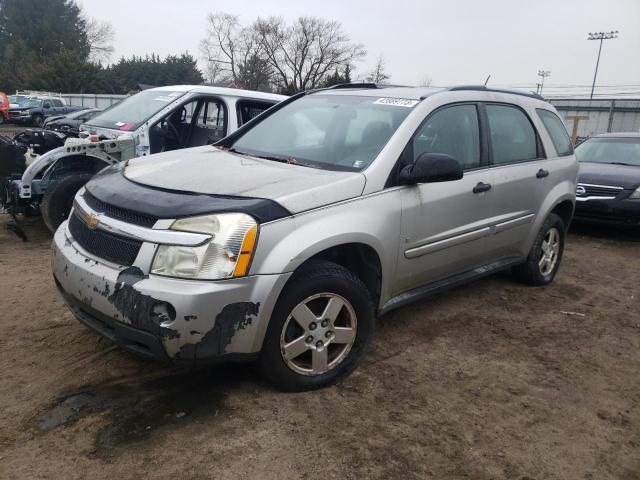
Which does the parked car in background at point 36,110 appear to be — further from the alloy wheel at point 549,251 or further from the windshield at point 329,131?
the alloy wheel at point 549,251

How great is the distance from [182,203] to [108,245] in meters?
0.45

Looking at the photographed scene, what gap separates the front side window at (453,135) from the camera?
3562mm

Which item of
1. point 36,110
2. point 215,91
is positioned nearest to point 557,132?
point 215,91

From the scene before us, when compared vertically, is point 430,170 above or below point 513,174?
above

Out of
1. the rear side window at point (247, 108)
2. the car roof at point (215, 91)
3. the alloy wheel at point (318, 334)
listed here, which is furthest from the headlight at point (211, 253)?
the car roof at point (215, 91)

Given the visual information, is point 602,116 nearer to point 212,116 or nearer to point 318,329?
point 212,116

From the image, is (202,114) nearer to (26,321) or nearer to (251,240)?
(26,321)

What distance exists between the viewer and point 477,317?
14.2 ft

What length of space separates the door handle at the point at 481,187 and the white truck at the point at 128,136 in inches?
148

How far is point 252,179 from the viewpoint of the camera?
9.85ft

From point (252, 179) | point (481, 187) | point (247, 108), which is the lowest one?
point (481, 187)

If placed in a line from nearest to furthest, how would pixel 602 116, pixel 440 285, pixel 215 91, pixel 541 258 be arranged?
pixel 440 285
pixel 541 258
pixel 215 91
pixel 602 116

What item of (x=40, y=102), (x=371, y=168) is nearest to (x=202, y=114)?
(x=371, y=168)

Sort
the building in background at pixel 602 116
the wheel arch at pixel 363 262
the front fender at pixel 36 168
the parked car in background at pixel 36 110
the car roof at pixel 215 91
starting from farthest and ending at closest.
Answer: the parked car in background at pixel 36 110, the building in background at pixel 602 116, the car roof at pixel 215 91, the front fender at pixel 36 168, the wheel arch at pixel 363 262
